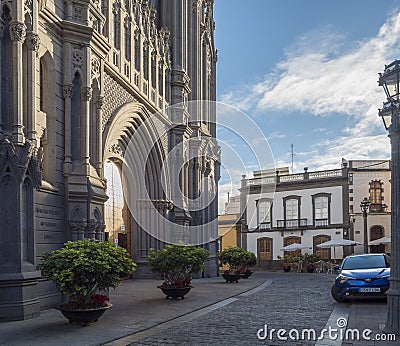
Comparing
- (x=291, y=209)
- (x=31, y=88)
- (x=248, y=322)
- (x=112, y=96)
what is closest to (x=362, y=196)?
(x=291, y=209)

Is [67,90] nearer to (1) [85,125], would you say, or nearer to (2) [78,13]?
(1) [85,125]

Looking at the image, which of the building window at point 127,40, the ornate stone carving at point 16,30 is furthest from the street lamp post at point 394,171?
the building window at point 127,40

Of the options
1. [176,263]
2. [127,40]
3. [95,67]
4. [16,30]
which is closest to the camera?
[16,30]

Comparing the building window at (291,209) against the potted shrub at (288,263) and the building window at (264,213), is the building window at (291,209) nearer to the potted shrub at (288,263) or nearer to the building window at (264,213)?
the building window at (264,213)

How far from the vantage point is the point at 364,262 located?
47.8 ft

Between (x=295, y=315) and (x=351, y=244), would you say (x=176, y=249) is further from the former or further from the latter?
(x=351, y=244)

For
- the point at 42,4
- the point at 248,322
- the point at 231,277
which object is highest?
the point at 42,4

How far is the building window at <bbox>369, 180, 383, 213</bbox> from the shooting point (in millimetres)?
42562

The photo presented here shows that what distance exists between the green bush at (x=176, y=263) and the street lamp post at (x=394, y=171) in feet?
21.4

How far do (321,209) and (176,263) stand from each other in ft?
103

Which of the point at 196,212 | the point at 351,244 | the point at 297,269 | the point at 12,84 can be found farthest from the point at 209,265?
the point at 12,84

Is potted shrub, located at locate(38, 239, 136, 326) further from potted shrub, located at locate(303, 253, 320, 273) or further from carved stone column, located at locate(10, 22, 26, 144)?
potted shrub, located at locate(303, 253, 320, 273)

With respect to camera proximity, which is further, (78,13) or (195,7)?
(195,7)

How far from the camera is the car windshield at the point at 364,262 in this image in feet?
46.7
